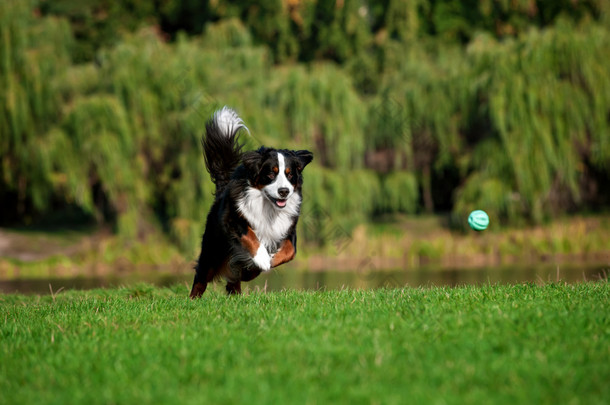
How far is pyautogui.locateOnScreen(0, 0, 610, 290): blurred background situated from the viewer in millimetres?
21906

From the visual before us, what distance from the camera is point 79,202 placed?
22.0 metres

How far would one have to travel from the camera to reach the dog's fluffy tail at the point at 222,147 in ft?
30.9

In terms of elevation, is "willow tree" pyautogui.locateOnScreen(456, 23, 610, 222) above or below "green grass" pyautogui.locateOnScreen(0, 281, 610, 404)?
above

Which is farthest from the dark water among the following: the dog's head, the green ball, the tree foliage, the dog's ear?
the dog's head

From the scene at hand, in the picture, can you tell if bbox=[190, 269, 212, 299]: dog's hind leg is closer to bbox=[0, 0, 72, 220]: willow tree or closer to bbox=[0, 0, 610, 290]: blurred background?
bbox=[0, 0, 610, 290]: blurred background

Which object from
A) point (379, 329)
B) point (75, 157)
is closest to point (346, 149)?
point (75, 157)

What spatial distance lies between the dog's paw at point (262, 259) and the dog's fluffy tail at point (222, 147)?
5.14ft

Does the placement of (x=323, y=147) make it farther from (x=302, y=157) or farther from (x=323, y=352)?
(x=323, y=352)

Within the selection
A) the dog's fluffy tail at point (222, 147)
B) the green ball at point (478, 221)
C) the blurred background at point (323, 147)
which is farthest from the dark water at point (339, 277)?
the dog's fluffy tail at point (222, 147)

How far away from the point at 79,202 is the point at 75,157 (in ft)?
4.46

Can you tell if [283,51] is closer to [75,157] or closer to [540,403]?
[75,157]

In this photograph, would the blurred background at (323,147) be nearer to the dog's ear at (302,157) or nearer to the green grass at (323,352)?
the dog's ear at (302,157)

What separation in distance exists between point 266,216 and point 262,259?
57cm

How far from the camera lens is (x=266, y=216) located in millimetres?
8336
